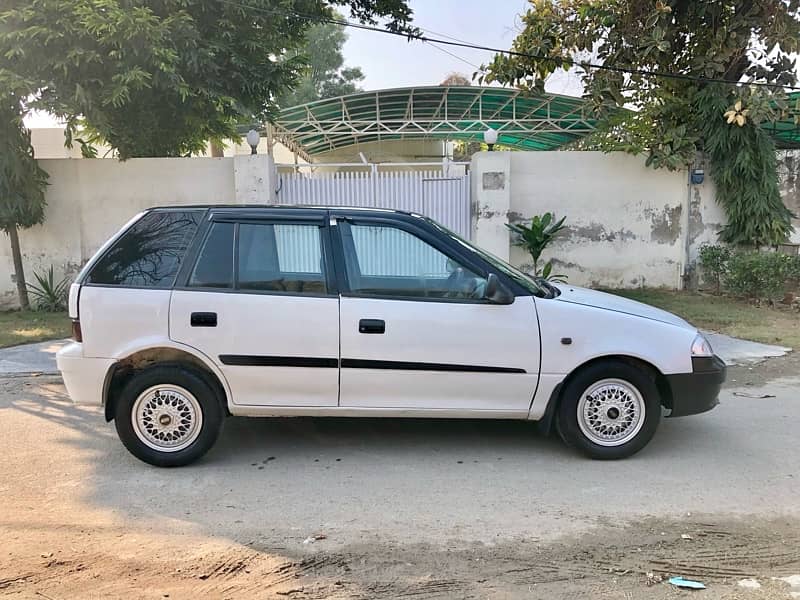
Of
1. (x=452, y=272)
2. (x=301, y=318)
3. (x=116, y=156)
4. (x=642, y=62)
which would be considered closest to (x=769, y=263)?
(x=642, y=62)

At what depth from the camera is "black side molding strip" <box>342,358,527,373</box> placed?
412 centimetres

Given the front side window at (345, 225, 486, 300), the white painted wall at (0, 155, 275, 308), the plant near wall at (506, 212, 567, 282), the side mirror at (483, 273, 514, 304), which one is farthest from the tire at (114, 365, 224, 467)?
the plant near wall at (506, 212, 567, 282)

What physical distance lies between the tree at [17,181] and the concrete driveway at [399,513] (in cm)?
595

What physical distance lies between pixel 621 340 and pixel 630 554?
4.81 ft

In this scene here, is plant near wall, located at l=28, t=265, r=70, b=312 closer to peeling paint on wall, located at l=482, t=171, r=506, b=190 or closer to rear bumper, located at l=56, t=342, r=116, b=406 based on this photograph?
rear bumper, located at l=56, t=342, r=116, b=406

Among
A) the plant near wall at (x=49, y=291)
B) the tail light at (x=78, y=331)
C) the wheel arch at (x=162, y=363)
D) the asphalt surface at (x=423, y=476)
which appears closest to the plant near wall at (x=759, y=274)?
the asphalt surface at (x=423, y=476)

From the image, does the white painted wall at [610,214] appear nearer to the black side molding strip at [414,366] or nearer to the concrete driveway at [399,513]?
the concrete driveway at [399,513]

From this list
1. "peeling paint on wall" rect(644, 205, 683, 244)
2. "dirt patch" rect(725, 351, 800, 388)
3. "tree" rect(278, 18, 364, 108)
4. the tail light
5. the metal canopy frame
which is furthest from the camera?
"tree" rect(278, 18, 364, 108)

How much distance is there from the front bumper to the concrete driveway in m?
0.39

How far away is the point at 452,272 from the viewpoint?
424cm

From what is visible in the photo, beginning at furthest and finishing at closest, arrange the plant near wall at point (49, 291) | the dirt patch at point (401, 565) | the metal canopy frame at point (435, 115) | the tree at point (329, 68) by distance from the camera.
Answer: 1. the tree at point (329, 68)
2. the metal canopy frame at point (435, 115)
3. the plant near wall at point (49, 291)
4. the dirt patch at point (401, 565)

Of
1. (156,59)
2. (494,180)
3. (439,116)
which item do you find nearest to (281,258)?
(156,59)

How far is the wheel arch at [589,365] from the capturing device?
417 centimetres

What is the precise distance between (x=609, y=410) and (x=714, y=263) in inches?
319
